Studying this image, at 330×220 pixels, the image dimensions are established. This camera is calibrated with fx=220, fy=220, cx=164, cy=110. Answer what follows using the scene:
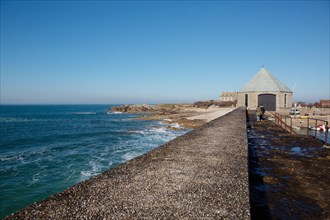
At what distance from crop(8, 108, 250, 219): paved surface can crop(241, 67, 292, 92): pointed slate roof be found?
3703 centimetres

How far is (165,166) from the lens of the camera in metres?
5.36

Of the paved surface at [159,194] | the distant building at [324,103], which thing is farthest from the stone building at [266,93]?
the paved surface at [159,194]

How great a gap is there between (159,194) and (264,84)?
40.4 m

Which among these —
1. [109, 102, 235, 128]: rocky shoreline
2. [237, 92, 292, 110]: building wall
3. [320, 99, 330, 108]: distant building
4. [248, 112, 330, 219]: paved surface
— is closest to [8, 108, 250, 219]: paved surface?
[248, 112, 330, 219]: paved surface

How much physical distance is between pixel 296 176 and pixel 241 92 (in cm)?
3670

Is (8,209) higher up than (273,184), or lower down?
lower down

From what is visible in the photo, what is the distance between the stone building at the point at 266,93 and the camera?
125 feet

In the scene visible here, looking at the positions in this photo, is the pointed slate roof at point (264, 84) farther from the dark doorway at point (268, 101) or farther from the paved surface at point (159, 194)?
the paved surface at point (159, 194)

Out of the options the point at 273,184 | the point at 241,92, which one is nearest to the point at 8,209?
the point at 273,184

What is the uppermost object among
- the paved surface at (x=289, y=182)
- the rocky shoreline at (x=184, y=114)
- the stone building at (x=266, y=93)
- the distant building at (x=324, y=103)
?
the stone building at (x=266, y=93)

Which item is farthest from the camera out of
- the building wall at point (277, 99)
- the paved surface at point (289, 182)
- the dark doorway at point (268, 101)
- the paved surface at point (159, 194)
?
the dark doorway at point (268, 101)

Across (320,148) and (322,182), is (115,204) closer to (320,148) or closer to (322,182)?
(322,182)

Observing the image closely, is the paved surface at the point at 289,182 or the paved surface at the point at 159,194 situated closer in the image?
the paved surface at the point at 159,194

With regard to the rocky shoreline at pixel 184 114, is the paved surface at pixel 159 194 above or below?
above
